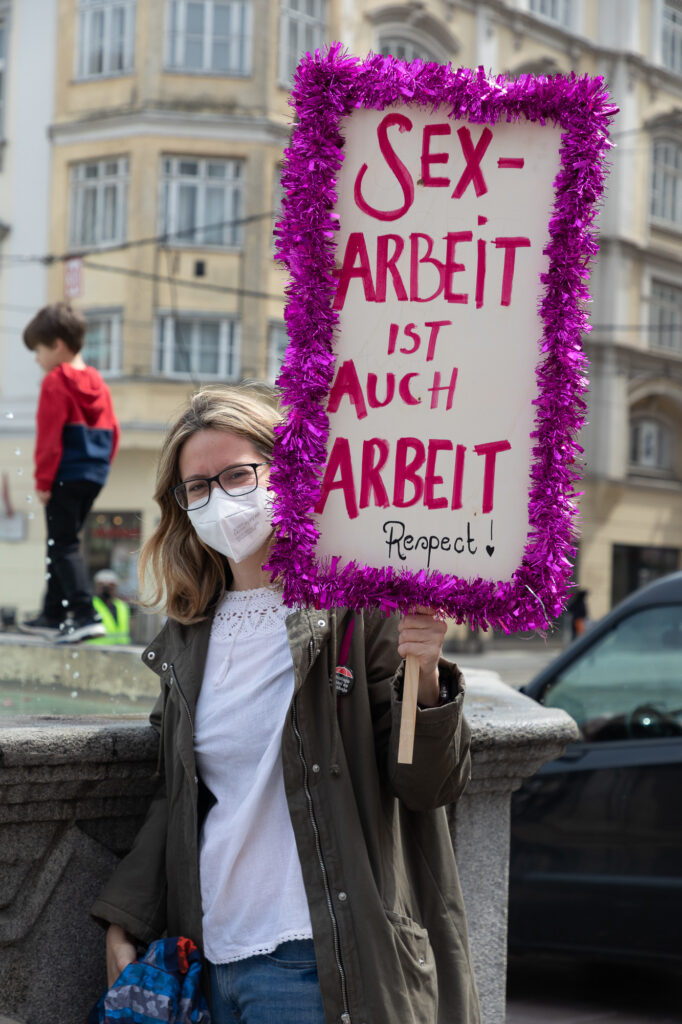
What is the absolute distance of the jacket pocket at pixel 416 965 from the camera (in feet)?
7.76

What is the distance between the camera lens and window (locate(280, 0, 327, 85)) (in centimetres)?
2606

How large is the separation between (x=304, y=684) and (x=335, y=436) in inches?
18.0

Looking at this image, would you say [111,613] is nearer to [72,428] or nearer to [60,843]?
[72,428]

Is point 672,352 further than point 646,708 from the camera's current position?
Yes

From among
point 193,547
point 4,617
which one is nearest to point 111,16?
point 4,617

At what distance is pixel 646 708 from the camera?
545 cm

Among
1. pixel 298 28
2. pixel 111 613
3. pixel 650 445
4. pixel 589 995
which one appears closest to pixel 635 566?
pixel 650 445

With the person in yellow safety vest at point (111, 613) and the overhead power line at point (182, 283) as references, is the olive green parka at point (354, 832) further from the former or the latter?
the overhead power line at point (182, 283)

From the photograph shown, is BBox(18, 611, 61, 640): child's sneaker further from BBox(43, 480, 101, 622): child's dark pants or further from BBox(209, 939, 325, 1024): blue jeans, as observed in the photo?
BBox(209, 939, 325, 1024): blue jeans

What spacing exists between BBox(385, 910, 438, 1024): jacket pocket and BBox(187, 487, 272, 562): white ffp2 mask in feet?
2.40

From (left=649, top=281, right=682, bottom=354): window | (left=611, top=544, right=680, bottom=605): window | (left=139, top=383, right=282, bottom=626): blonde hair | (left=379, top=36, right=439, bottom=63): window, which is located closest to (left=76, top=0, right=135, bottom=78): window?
(left=379, top=36, right=439, bottom=63): window

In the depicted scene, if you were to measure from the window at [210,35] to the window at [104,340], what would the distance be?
474 centimetres

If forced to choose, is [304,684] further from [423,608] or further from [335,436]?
[335,436]

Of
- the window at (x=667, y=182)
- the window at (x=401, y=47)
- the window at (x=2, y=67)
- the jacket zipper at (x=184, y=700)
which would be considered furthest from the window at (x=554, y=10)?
the jacket zipper at (x=184, y=700)
